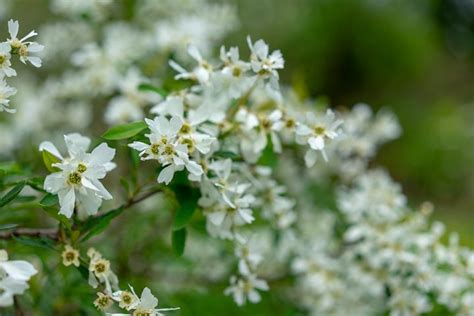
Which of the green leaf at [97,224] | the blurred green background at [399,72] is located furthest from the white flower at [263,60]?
the blurred green background at [399,72]

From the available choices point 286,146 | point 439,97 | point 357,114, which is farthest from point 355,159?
point 439,97

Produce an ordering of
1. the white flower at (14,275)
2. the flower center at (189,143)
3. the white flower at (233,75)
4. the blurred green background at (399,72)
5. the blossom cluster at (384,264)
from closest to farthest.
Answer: the white flower at (14,275), the flower center at (189,143), the white flower at (233,75), the blossom cluster at (384,264), the blurred green background at (399,72)

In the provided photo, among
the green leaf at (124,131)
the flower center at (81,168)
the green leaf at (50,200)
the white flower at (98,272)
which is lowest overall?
the white flower at (98,272)

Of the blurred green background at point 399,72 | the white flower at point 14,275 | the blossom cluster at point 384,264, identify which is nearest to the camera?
the white flower at point 14,275

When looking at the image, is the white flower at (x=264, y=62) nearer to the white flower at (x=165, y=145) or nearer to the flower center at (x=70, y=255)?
the white flower at (x=165, y=145)

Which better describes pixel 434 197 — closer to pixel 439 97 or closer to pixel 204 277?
pixel 439 97

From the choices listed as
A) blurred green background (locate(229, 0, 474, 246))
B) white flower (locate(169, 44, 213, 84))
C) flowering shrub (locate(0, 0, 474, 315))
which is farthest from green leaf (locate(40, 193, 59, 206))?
blurred green background (locate(229, 0, 474, 246))

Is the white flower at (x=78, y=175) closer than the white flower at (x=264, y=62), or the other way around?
the white flower at (x=78, y=175)
